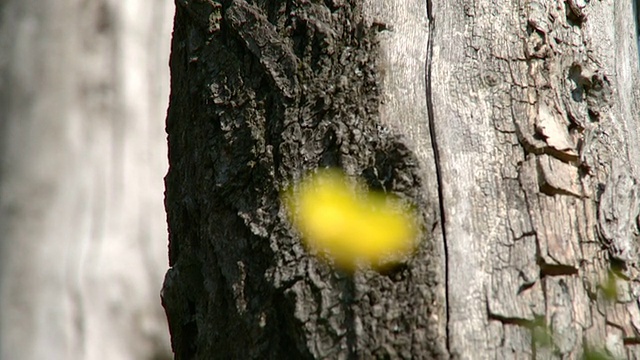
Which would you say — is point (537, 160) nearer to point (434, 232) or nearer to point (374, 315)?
point (434, 232)

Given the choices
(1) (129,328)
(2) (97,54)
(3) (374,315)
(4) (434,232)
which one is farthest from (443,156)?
(2) (97,54)

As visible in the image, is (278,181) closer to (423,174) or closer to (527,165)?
(423,174)

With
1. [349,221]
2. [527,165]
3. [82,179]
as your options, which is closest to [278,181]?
[349,221]

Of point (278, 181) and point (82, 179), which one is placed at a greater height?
point (82, 179)

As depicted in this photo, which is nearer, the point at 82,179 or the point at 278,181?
the point at 278,181

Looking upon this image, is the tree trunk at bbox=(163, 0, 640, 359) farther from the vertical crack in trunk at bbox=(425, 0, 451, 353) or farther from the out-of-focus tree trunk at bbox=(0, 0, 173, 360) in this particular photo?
the out-of-focus tree trunk at bbox=(0, 0, 173, 360)

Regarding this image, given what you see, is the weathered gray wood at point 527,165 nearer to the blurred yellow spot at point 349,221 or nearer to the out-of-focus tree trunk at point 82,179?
the blurred yellow spot at point 349,221
